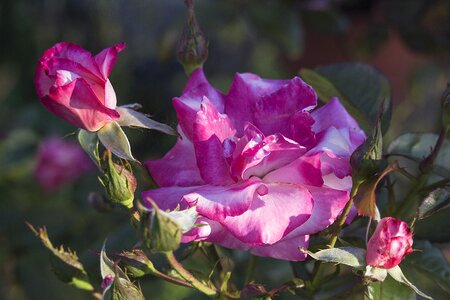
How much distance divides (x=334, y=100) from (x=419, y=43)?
619mm

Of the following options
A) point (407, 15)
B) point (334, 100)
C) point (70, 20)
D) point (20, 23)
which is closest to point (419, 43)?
point (407, 15)

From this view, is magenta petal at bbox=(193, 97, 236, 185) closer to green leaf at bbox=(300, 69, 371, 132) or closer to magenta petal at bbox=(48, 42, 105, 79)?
magenta petal at bbox=(48, 42, 105, 79)

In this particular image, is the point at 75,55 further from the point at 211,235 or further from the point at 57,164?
the point at 57,164

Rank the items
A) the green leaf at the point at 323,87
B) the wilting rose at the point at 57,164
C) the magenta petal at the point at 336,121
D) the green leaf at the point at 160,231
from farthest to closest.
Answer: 1. the wilting rose at the point at 57,164
2. the green leaf at the point at 323,87
3. the magenta petal at the point at 336,121
4. the green leaf at the point at 160,231

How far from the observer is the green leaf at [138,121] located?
418 mm

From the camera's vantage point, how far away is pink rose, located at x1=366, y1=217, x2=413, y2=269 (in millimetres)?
377

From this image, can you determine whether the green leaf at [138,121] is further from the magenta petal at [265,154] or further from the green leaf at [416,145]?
the green leaf at [416,145]

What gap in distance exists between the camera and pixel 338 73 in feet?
1.94

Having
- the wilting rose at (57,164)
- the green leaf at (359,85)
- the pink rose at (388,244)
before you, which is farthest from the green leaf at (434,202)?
the wilting rose at (57,164)

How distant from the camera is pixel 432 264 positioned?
48cm

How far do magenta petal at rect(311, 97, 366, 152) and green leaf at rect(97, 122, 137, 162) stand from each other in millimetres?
117

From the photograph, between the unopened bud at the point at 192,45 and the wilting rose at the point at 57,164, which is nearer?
the unopened bud at the point at 192,45

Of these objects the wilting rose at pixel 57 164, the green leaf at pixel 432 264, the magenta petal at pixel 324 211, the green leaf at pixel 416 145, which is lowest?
the wilting rose at pixel 57 164

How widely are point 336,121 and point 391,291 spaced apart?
106 mm
